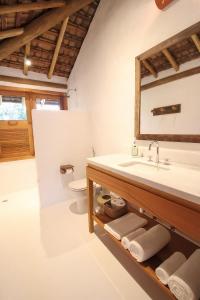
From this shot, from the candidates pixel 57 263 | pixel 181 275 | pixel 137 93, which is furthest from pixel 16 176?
pixel 181 275

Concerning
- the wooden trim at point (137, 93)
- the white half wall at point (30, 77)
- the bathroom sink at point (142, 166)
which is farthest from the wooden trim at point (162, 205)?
the white half wall at point (30, 77)

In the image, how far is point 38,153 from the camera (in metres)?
2.61

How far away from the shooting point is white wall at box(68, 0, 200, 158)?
160 centimetres

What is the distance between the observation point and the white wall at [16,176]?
3.17 meters

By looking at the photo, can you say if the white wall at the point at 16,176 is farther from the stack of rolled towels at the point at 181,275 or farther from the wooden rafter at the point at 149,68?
A: the stack of rolled towels at the point at 181,275

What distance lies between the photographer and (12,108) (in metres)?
3.33

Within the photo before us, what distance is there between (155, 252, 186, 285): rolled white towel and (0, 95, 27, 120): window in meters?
3.41

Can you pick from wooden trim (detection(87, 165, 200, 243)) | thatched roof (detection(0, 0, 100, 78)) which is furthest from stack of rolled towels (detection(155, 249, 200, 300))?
thatched roof (detection(0, 0, 100, 78))

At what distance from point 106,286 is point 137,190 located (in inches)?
34.7

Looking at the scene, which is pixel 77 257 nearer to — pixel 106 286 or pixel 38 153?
pixel 106 286

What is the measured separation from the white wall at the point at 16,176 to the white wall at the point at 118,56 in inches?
62.1

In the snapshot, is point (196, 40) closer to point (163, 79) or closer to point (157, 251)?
point (163, 79)

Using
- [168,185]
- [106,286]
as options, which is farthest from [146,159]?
[106,286]

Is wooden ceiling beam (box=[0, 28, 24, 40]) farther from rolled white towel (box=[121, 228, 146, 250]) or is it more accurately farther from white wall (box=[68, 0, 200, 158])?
rolled white towel (box=[121, 228, 146, 250])
